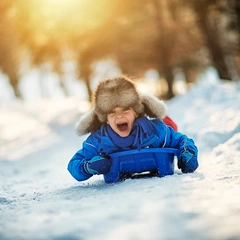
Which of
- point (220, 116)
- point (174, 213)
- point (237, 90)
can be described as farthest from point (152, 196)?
point (237, 90)

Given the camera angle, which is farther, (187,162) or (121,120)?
Result: (121,120)

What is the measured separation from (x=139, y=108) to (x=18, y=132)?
9109 millimetres

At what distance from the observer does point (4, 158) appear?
8188 millimetres

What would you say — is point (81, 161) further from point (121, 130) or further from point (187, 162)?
point (187, 162)

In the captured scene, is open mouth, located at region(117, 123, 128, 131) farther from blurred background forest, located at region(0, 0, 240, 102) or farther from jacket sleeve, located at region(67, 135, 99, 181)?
blurred background forest, located at region(0, 0, 240, 102)

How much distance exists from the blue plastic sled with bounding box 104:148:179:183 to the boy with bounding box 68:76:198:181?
10cm

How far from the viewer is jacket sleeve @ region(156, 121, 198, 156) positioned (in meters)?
3.68

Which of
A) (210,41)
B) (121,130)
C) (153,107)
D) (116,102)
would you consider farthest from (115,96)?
(210,41)

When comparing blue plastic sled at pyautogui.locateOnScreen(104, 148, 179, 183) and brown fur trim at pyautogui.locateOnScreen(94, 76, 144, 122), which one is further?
brown fur trim at pyautogui.locateOnScreen(94, 76, 144, 122)

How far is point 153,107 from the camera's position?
3.96 m

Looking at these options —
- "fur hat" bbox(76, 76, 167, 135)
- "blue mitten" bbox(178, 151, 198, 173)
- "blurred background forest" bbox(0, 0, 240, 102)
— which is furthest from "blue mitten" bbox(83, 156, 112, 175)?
"blurred background forest" bbox(0, 0, 240, 102)

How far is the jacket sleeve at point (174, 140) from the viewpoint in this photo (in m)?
3.68

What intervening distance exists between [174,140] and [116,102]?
0.74 meters

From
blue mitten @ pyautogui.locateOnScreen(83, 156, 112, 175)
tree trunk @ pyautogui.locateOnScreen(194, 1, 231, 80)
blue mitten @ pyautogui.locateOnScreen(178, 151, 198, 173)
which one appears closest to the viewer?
blue mitten @ pyautogui.locateOnScreen(83, 156, 112, 175)
